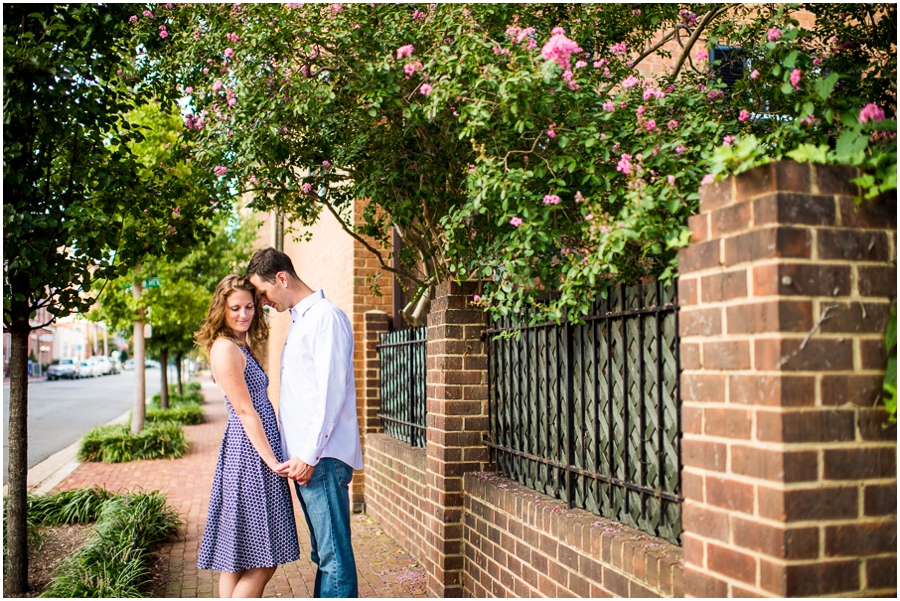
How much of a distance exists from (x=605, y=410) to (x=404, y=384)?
3.65 metres

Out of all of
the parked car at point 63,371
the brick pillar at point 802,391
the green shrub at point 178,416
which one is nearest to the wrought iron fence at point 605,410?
the brick pillar at point 802,391

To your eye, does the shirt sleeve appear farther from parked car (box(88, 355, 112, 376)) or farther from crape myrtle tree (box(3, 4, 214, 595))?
parked car (box(88, 355, 112, 376))

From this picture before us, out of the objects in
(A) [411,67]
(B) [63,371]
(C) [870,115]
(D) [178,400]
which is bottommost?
(B) [63,371]

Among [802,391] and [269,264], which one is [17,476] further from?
[802,391]

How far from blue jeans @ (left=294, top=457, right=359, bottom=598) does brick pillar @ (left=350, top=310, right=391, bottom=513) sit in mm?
4565

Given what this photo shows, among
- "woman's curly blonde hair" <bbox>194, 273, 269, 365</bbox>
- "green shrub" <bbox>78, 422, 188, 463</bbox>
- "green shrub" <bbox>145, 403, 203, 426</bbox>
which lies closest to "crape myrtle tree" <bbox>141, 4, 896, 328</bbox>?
"woman's curly blonde hair" <bbox>194, 273, 269, 365</bbox>

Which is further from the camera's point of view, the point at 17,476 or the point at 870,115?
the point at 17,476

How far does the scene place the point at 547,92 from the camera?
12.4ft

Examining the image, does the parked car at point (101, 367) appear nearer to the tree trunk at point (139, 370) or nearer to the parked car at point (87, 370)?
the parked car at point (87, 370)

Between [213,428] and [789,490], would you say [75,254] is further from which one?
[213,428]

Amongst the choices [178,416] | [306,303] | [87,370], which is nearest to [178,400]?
[178,416]

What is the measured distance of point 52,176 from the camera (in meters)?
5.39

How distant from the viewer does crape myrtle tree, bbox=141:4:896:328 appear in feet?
11.7

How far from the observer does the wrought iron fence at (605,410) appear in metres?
3.21
